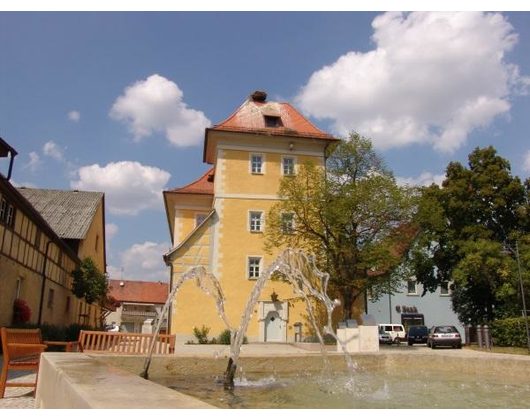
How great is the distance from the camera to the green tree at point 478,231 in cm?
3002

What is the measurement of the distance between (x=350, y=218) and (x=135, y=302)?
2283 inches

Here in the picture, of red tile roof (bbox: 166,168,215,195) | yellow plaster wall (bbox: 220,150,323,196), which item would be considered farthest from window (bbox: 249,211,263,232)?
red tile roof (bbox: 166,168,215,195)

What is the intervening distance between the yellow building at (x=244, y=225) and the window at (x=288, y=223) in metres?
2.35

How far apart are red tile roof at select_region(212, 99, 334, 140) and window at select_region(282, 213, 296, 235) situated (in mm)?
6180

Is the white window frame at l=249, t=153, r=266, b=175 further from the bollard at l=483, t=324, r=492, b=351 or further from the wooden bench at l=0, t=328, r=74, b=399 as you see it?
the wooden bench at l=0, t=328, r=74, b=399

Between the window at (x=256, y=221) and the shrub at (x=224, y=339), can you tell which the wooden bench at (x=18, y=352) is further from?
the window at (x=256, y=221)

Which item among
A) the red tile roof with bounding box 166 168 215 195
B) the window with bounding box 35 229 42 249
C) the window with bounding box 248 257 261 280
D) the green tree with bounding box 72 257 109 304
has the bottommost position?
the green tree with bounding box 72 257 109 304

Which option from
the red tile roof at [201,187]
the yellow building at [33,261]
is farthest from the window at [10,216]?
the red tile roof at [201,187]

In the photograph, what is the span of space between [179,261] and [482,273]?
61.2 ft

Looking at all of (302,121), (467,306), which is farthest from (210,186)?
(467,306)

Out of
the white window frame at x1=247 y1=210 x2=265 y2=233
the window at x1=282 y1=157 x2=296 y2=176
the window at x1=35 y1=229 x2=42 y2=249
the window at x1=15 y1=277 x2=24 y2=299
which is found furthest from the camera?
the window at x1=282 y1=157 x2=296 y2=176

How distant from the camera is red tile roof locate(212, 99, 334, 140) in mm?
30672

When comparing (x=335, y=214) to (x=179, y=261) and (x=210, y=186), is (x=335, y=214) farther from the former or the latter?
(x=210, y=186)

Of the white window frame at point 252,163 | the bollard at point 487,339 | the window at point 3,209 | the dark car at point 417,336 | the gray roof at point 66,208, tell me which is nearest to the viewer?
the window at point 3,209
